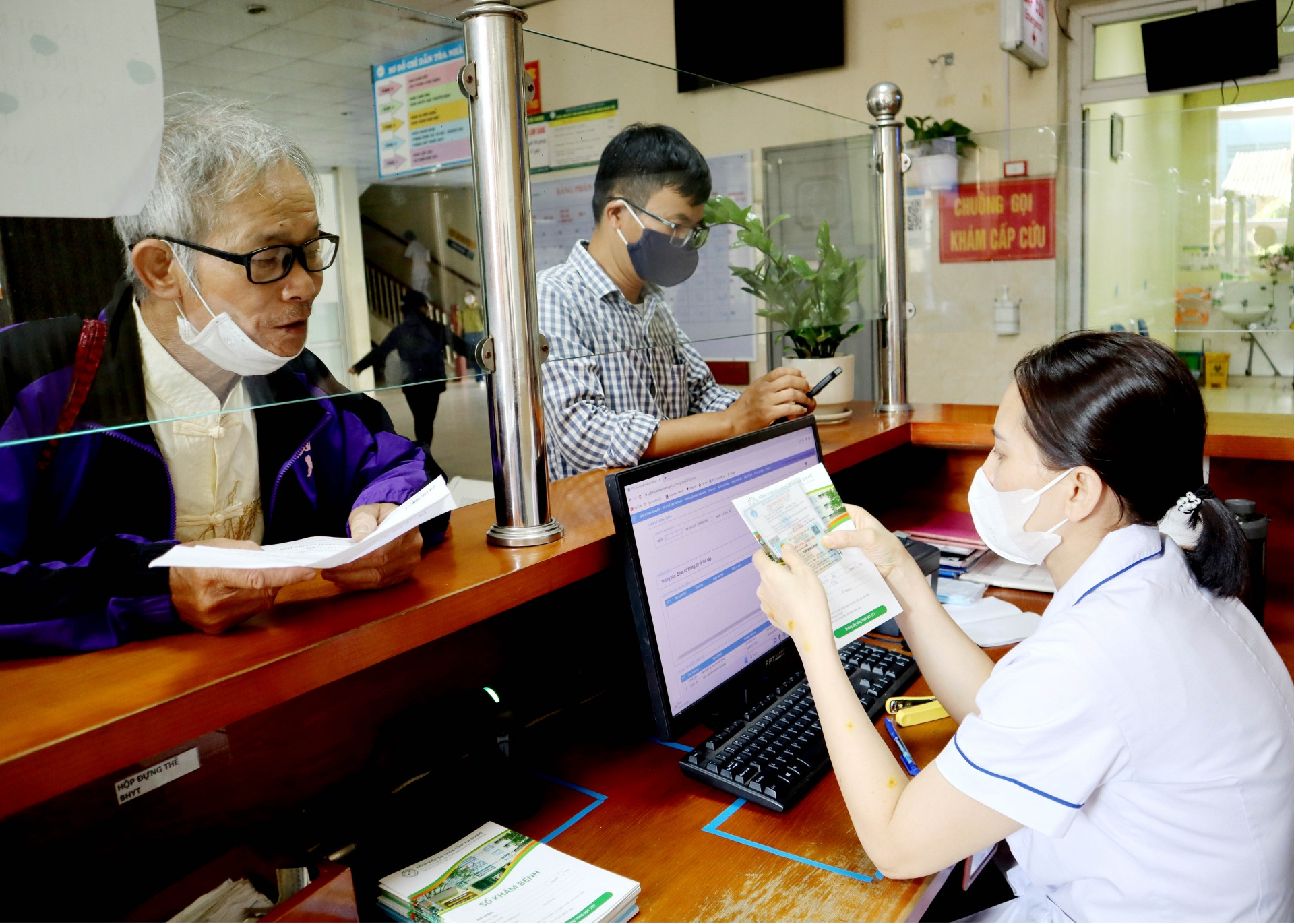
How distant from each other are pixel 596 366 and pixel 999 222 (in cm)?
274

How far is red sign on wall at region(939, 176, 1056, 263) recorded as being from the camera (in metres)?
3.80

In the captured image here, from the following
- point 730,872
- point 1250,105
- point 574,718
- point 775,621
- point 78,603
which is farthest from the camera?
point 1250,105

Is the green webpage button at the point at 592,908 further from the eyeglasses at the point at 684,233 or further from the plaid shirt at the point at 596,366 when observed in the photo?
the eyeglasses at the point at 684,233

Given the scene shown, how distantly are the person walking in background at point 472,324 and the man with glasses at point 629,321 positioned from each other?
0.34 meters

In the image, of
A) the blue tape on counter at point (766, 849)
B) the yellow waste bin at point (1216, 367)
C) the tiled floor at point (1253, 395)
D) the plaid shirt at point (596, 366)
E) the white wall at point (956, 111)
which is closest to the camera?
the blue tape on counter at point (766, 849)

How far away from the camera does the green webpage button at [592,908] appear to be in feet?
3.02

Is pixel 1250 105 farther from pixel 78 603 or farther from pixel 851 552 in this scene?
pixel 78 603

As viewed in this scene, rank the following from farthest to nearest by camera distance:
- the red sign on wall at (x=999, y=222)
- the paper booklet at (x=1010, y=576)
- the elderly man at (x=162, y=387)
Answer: the red sign on wall at (x=999, y=222), the paper booklet at (x=1010, y=576), the elderly man at (x=162, y=387)

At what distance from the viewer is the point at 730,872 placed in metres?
1.02

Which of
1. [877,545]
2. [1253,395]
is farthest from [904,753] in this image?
[1253,395]

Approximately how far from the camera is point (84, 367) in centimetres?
80

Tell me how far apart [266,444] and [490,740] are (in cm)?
52

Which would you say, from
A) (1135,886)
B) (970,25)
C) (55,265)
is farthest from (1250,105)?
(55,265)

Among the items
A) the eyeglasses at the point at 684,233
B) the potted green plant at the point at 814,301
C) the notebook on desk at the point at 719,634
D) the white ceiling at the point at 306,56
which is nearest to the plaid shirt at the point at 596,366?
the eyeglasses at the point at 684,233
